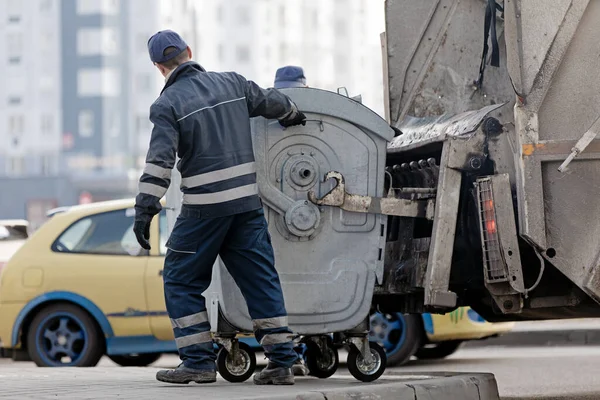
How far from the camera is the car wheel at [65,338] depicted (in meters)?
10.3

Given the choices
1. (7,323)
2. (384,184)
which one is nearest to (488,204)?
(384,184)

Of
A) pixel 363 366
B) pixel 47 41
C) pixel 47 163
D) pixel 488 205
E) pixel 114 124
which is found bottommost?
pixel 363 366

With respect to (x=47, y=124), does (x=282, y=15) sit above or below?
above

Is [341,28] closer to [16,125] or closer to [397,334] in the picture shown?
[16,125]

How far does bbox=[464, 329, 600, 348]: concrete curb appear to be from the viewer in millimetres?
13672

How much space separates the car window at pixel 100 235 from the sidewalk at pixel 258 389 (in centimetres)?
342

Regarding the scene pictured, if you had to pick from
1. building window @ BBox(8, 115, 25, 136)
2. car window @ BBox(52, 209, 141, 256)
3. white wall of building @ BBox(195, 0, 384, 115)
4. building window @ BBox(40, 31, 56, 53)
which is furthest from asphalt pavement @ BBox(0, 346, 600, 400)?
building window @ BBox(40, 31, 56, 53)

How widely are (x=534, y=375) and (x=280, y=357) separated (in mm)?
3798

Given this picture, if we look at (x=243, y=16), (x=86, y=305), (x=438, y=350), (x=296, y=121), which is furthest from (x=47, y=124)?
(x=296, y=121)

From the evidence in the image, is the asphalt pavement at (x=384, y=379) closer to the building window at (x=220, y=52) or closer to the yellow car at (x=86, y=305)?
the yellow car at (x=86, y=305)

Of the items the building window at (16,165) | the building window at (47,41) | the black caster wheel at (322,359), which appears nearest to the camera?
the black caster wheel at (322,359)

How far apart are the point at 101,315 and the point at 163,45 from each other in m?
4.32

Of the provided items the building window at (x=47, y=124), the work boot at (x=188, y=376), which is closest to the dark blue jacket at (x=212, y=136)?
the work boot at (x=188, y=376)

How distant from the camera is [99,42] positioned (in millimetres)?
74812
